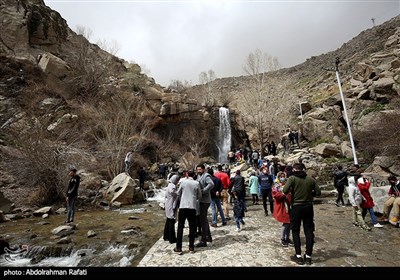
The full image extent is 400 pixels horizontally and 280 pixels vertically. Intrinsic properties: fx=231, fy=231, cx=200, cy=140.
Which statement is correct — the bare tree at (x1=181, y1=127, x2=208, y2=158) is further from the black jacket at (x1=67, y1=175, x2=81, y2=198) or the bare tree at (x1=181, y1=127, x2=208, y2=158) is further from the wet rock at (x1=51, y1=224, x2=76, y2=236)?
the wet rock at (x1=51, y1=224, x2=76, y2=236)

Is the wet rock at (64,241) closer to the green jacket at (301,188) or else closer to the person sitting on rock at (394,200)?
the green jacket at (301,188)

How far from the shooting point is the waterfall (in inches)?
1379

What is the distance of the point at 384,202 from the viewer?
816 centimetres

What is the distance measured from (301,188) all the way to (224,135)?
31517 millimetres

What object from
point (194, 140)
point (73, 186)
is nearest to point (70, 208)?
point (73, 186)

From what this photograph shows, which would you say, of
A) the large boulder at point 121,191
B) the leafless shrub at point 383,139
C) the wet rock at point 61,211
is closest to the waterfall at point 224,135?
the leafless shrub at point 383,139

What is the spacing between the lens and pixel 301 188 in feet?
15.7

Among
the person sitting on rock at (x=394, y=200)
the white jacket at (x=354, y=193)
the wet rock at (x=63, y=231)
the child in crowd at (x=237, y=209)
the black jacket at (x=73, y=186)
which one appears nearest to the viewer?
the child in crowd at (x=237, y=209)

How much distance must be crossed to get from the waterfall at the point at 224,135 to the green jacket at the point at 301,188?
96.6 feet

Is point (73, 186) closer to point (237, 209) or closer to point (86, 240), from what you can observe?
point (86, 240)

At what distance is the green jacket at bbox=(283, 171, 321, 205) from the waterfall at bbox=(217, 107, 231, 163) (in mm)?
29451

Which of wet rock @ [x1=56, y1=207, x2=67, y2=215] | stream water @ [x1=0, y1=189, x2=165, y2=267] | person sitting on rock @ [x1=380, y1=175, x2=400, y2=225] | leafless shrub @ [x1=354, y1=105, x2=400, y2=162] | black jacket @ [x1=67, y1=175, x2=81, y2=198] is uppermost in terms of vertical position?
leafless shrub @ [x1=354, y1=105, x2=400, y2=162]

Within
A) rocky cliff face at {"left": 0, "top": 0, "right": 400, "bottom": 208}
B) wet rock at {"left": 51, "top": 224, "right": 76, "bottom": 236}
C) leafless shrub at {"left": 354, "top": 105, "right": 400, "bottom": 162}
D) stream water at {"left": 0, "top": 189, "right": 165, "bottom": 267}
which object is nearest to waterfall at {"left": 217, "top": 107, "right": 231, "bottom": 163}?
rocky cliff face at {"left": 0, "top": 0, "right": 400, "bottom": 208}

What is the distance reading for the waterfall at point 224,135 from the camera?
35.0 metres
